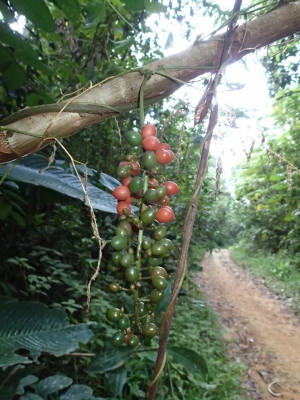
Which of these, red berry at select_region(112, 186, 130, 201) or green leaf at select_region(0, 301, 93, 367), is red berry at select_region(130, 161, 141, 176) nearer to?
red berry at select_region(112, 186, 130, 201)

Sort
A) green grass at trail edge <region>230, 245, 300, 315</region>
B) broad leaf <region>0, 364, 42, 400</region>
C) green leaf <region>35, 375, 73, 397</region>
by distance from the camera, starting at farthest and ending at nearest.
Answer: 1. green grass at trail edge <region>230, 245, 300, 315</region>
2. green leaf <region>35, 375, 73, 397</region>
3. broad leaf <region>0, 364, 42, 400</region>

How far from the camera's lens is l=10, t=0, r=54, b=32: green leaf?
103 centimetres

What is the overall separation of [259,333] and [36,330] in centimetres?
366

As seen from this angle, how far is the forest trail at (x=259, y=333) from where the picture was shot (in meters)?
3.22

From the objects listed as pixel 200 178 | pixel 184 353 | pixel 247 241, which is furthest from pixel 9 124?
pixel 247 241

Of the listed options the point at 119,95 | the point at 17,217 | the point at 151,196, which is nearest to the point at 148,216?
the point at 151,196

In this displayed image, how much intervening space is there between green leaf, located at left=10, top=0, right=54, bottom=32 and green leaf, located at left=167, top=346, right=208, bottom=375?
125 centimetres

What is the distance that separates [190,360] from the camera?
148 centimetres

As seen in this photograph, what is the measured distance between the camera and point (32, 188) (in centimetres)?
169

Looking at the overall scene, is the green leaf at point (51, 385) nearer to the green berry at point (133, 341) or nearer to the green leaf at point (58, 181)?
the green leaf at point (58, 181)

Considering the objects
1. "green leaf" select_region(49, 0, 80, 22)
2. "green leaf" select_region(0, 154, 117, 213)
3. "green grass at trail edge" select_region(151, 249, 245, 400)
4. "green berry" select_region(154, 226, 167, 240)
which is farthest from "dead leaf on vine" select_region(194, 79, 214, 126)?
"green grass at trail edge" select_region(151, 249, 245, 400)

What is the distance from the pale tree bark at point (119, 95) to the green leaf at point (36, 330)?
0.67 metres

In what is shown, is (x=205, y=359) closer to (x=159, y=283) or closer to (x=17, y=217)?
Result: (x=17, y=217)

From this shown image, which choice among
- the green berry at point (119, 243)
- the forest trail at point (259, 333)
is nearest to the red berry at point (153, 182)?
the green berry at point (119, 243)
